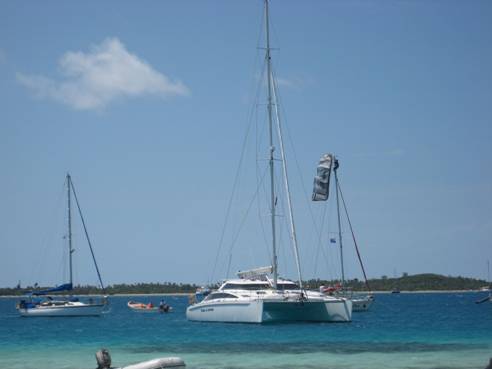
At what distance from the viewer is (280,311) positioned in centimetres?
4888

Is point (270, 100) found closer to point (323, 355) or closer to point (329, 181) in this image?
point (329, 181)

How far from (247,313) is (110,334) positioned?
9147 millimetres

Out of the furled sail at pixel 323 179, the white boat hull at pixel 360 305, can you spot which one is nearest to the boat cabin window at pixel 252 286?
the furled sail at pixel 323 179

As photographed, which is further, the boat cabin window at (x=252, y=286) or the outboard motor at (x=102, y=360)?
the boat cabin window at (x=252, y=286)

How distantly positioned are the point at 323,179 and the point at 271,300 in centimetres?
1948

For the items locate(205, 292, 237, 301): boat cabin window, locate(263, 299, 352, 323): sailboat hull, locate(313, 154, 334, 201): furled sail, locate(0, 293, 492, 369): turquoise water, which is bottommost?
locate(0, 293, 492, 369): turquoise water

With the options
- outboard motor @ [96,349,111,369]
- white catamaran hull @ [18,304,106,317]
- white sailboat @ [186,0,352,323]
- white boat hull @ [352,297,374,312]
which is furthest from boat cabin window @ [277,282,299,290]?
outboard motor @ [96,349,111,369]

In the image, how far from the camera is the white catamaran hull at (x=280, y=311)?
158ft

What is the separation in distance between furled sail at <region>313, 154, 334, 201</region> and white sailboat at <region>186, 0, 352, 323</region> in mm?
12291

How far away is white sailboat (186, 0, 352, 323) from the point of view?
159 feet

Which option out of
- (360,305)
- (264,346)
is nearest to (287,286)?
(264,346)

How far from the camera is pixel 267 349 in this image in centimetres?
3584

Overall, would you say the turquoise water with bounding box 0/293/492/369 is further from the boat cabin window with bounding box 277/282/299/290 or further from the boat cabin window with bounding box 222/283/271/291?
the boat cabin window with bounding box 277/282/299/290

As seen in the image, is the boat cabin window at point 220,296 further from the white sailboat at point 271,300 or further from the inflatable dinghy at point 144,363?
the inflatable dinghy at point 144,363
